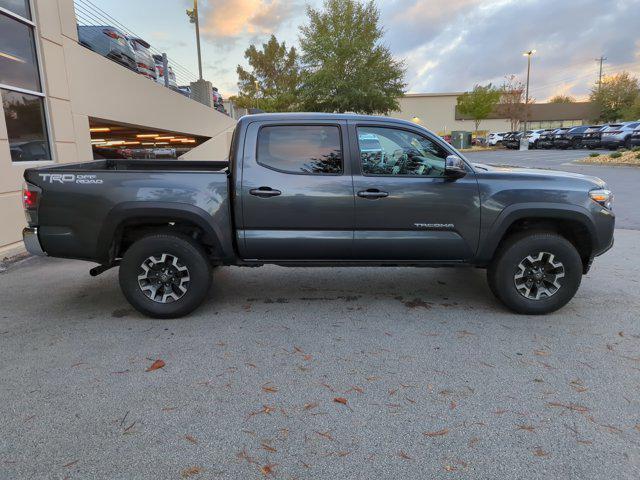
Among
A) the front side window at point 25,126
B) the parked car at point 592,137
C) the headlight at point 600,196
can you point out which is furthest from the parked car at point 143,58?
the parked car at point 592,137

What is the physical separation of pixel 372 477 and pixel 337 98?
24730mm

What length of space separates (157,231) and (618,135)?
106ft

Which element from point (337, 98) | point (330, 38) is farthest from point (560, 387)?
point (330, 38)

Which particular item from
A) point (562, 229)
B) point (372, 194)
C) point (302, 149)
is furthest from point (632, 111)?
point (302, 149)

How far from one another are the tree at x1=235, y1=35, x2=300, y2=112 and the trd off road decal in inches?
1219

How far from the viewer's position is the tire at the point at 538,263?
4.33m

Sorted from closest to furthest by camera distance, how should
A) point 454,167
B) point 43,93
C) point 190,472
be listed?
point 190,472, point 454,167, point 43,93

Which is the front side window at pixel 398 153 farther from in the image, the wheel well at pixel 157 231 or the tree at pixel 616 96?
the tree at pixel 616 96

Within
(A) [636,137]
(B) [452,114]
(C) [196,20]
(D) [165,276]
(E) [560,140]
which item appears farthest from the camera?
(B) [452,114]

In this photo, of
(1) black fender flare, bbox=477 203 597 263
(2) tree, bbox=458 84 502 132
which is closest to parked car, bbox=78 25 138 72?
(1) black fender flare, bbox=477 203 597 263

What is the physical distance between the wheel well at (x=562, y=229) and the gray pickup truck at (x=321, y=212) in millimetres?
27

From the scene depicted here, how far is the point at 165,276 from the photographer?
436 centimetres

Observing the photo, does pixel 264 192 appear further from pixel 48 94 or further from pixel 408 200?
pixel 48 94

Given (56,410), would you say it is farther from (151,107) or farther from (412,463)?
(151,107)
